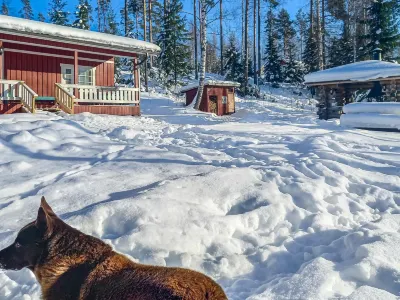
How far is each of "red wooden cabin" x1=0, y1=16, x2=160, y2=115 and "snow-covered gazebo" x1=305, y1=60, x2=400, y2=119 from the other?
28.4 ft

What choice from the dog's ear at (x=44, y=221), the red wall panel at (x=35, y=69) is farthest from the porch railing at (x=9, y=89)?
the dog's ear at (x=44, y=221)

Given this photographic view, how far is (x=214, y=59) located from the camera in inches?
2181

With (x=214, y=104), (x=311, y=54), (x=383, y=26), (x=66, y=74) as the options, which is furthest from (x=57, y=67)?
(x=311, y=54)

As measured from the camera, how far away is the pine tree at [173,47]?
99.5 feet

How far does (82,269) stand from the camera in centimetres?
188

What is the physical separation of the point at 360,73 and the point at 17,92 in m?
14.2

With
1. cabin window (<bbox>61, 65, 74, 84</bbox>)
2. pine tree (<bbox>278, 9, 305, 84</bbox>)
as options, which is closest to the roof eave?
cabin window (<bbox>61, 65, 74, 84</bbox>)

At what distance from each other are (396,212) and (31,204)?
448cm

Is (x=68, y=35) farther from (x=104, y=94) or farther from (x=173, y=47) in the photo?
(x=173, y=47)

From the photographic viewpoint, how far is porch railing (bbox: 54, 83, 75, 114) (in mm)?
14823

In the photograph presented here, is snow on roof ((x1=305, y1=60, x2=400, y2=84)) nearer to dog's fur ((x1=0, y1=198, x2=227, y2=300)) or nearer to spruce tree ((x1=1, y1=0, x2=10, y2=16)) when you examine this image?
dog's fur ((x1=0, y1=198, x2=227, y2=300))

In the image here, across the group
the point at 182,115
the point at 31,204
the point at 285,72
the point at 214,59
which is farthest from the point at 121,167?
the point at 214,59

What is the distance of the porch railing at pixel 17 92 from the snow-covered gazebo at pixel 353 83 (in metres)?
12.6

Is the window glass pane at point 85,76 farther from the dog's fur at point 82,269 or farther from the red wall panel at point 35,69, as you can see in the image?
the dog's fur at point 82,269
